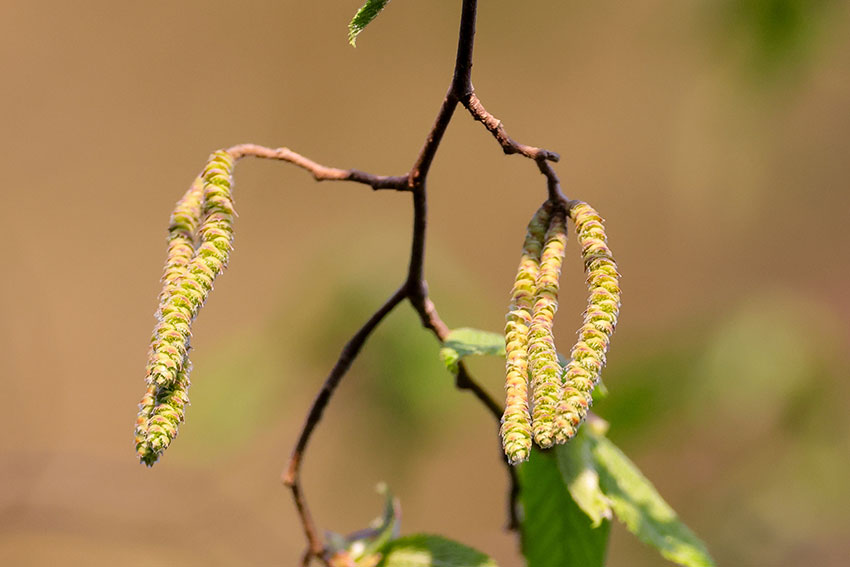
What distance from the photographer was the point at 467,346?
1.76ft

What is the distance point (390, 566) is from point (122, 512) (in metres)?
1.13

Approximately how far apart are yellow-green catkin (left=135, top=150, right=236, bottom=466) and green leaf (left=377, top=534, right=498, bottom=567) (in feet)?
0.87

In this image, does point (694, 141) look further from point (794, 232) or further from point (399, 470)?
point (794, 232)

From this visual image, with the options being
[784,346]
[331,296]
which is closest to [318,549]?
[331,296]

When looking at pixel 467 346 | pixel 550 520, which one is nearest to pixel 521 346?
pixel 467 346

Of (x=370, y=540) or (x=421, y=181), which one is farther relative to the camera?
(x=370, y=540)

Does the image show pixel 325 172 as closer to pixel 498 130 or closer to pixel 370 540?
pixel 498 130

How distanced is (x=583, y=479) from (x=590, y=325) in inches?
7.7

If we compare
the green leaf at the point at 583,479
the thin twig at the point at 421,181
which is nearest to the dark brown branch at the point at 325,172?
the thin twig at the point at 421,181

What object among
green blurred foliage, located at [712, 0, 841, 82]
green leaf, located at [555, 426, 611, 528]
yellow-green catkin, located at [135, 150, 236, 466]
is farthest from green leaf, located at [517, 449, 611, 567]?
green blurred foliage, located at [712, 0, 841, 82]

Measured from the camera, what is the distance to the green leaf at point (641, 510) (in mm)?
577

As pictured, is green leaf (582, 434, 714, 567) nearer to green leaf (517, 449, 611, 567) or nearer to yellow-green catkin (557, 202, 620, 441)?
green leaf (517, 449, 611, 567)

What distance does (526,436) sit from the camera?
36 cm

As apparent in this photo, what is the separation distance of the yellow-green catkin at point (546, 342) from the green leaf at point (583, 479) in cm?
18
